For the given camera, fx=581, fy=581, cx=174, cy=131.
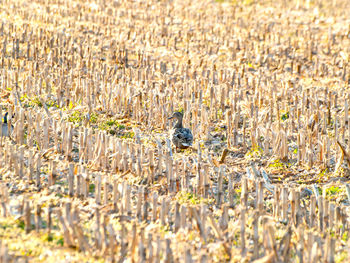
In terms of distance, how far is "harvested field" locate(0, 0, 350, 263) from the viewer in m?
5.74

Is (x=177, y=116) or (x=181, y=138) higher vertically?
(x=177, y=116)

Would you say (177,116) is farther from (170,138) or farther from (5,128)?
(5,128)

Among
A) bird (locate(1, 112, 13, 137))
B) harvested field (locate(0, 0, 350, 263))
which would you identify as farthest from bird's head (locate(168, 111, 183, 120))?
bird (locate(1, 112, 13, 137))

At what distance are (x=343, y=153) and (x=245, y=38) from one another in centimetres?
966

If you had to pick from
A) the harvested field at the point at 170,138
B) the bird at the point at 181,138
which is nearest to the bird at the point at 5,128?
the harvested field at the point at 170,138

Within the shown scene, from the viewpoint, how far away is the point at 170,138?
9031 millimetres

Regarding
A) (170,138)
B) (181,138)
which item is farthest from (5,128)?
(181,138)

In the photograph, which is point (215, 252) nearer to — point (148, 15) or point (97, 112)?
point (97, 112)

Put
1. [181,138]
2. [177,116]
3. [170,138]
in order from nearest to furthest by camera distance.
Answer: [181,138], [170,138], [177,116]

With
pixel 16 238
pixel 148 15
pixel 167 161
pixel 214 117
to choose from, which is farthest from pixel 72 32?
pixel 16 238

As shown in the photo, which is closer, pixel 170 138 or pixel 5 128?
pixel 5 128

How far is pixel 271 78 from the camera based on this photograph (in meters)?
13.4

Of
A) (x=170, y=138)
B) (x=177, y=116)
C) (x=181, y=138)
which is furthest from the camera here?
(x=177, y=116)

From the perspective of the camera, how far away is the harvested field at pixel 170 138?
574cm
